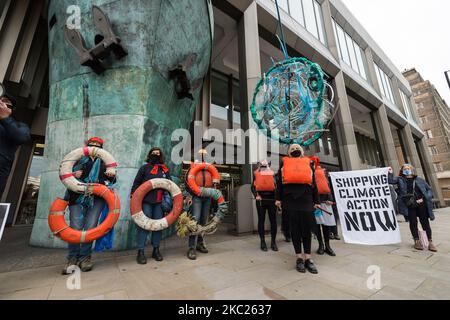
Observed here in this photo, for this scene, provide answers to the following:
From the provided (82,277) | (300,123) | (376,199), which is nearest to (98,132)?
(82,277)

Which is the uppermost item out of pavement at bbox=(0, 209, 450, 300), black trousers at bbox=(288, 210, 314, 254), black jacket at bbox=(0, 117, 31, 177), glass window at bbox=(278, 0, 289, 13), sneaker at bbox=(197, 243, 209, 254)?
glass window at bbox=(278, 0, 289, 13)

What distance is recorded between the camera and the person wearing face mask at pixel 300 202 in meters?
3.01

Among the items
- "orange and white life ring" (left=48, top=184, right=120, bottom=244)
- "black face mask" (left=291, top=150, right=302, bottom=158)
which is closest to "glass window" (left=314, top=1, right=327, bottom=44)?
"black face mask" (left=291, top=150, right=302, bottom=158)

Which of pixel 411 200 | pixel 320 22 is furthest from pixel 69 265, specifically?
pixel 320 22

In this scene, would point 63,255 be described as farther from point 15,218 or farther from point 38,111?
point 38,111

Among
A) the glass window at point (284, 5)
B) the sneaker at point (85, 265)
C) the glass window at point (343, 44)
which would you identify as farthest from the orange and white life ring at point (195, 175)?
the glass window at point (343, 44)

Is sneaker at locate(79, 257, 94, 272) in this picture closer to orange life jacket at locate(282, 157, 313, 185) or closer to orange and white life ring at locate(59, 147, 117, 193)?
orange and white life ring at locate(59, 147, 117, 193)

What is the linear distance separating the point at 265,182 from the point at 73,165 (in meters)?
3.65

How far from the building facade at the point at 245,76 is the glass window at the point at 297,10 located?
95mm

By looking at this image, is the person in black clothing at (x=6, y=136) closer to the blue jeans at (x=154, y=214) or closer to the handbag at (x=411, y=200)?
the blue jeans at (x=154, y=214)

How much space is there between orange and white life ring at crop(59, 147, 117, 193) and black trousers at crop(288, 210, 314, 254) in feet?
9.89

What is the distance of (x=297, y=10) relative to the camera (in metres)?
12.2

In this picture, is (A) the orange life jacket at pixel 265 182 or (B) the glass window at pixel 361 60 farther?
(B) the glass window at pixel 361 60

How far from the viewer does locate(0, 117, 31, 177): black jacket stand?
229 cm
